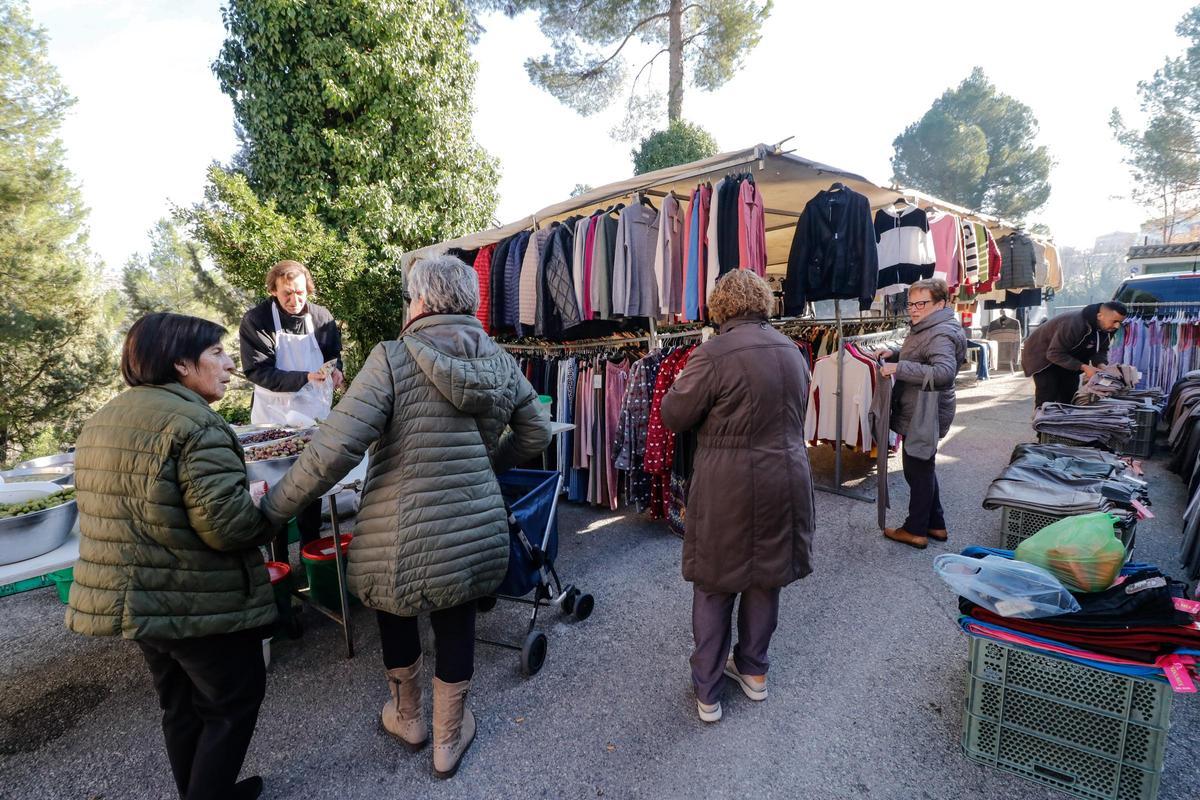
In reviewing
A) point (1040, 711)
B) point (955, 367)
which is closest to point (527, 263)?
point (955, 367)

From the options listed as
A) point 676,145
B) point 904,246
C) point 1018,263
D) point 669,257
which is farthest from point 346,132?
point 1018,263

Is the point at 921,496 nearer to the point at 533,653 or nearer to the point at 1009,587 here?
the point at 1009,587

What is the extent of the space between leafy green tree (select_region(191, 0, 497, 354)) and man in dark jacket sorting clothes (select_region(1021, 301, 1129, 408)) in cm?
886

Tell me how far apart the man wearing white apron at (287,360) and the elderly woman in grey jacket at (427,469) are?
5.72 ft

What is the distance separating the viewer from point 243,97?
9.06 metres

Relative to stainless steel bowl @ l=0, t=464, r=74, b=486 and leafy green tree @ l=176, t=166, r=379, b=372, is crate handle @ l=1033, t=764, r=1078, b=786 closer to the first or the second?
stainless steel bowl @ l=0, t=464, r=74, b=486

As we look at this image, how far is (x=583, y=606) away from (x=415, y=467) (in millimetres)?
1684

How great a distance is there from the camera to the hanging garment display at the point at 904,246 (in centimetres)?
436

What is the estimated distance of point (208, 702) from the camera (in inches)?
64.9

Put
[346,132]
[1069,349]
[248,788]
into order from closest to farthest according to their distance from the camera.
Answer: [248,788] → [1069,349] → [346,132]

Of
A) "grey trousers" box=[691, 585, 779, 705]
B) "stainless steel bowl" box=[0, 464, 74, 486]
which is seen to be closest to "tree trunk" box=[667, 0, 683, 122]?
"grey trousers" box=[691, 585, 779, 705]

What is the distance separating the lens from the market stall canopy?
3.64m

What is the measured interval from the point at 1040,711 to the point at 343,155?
34.0 feet

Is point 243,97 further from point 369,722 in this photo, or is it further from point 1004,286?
point 1004,286
